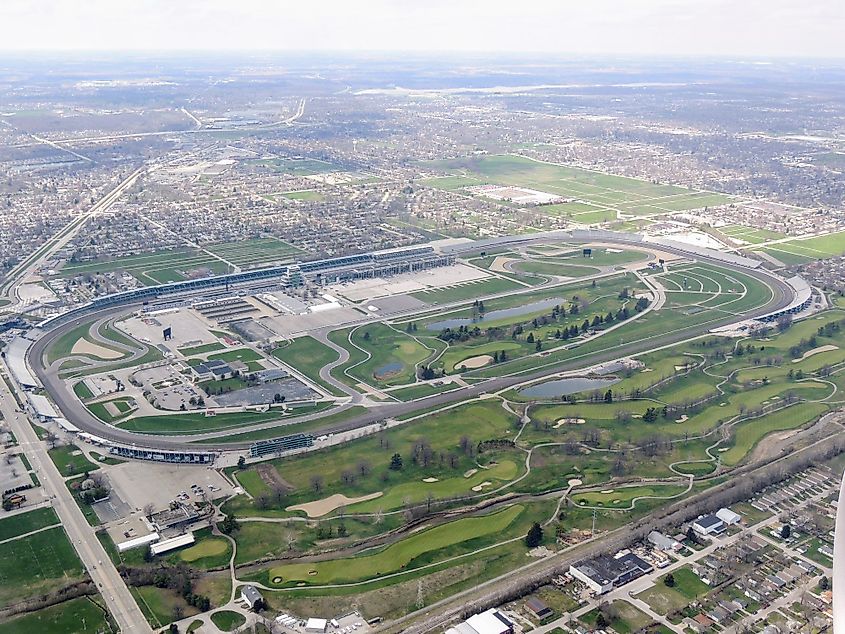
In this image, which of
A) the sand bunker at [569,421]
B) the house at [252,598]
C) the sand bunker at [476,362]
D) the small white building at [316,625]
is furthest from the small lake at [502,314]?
the small white building at [316,625]

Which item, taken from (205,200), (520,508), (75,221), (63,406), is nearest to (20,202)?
(75,221)

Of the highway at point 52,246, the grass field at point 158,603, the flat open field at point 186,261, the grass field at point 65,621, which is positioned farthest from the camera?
the flat open field at point 186,261

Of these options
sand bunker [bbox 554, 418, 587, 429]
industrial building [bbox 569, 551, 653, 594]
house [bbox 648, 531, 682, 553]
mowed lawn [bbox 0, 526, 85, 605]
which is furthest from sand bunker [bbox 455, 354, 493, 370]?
mowed lawn [bbox 0, 526, 85, 605]

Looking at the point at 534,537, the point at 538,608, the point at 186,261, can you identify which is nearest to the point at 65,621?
the point at 538,608

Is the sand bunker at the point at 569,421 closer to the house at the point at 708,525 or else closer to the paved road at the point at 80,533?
the house at the point at 708,525

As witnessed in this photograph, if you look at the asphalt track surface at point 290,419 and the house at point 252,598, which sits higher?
the asphalt track surface at point 290,419

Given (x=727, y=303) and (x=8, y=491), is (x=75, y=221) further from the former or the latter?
(x=727, y=303)
